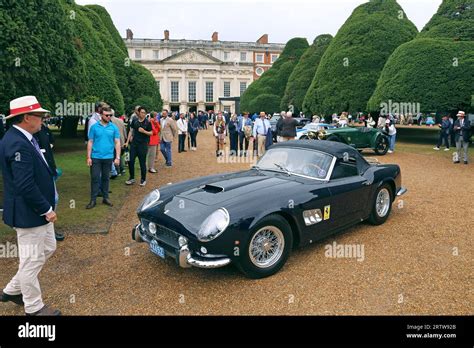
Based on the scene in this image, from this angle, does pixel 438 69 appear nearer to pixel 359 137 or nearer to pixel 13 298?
pixel 359 137

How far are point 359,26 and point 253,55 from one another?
57163mm

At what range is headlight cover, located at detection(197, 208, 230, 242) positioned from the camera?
3768 millimetres

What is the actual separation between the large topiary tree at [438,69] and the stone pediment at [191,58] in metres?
60.0

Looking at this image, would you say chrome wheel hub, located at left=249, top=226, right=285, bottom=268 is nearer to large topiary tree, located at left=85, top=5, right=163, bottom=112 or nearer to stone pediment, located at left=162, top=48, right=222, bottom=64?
large topiary tree, located at left=85, top=5, right=163, bottom=112

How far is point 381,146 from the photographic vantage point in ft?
52.0

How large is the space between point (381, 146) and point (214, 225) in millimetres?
13891

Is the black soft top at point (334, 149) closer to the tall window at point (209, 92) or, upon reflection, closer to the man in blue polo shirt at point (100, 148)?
the man in blue polo shirt at point (100, 148)

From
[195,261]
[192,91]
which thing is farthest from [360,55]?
[192,91]

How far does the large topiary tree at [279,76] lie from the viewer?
40.9 metres

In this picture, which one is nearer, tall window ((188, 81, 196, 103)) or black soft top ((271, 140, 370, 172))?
black soft top ((271, 140, 370, 172))

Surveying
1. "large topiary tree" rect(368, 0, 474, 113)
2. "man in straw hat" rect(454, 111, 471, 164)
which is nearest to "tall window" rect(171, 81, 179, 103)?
"large topiary tree" rect(368, 0, 474, 113)

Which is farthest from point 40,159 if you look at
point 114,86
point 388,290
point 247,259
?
point 114,86

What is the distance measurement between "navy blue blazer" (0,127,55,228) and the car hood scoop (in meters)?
1.76
